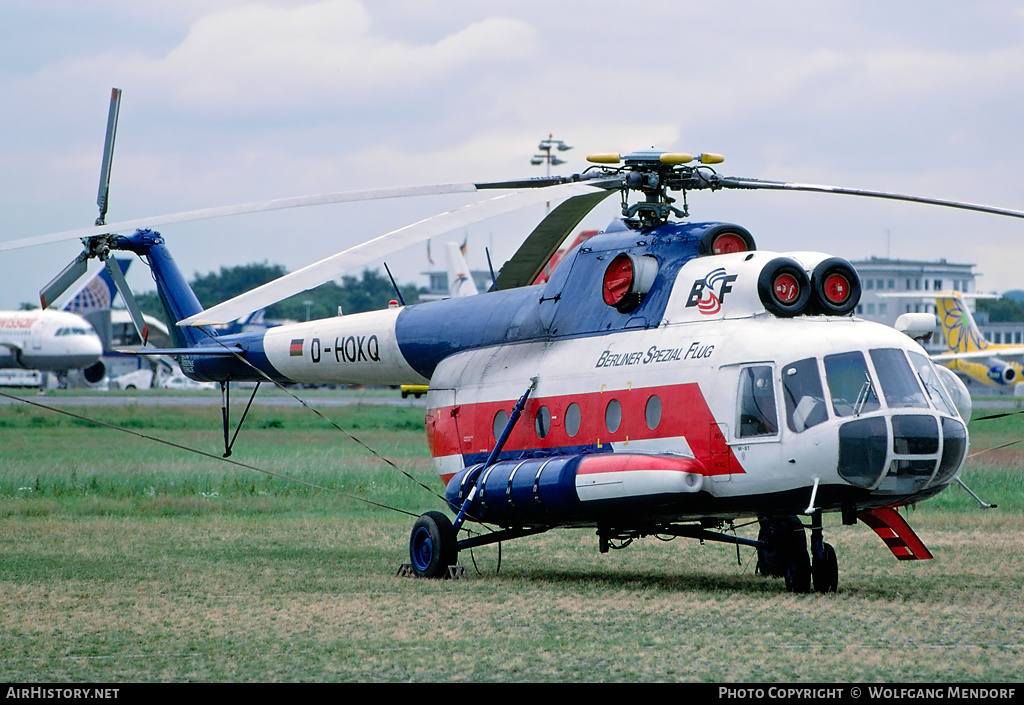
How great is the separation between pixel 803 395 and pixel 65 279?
9846 mm

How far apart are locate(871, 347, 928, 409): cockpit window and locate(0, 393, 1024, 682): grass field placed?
173 centimetres

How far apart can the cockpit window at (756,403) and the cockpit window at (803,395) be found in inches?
5.4

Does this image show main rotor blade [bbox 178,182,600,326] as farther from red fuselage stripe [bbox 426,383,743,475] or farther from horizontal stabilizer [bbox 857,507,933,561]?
horizontal stabilizer [bbox 857,507,933,561]

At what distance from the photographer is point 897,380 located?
11.6 meters

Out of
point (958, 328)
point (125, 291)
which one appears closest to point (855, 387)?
point (125, 291)

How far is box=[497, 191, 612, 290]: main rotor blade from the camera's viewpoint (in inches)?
563

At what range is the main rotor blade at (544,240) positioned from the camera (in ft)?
46.9

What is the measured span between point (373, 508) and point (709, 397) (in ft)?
38.7

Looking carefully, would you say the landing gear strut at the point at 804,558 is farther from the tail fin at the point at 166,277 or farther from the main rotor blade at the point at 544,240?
the tail fin at the point at 166,277

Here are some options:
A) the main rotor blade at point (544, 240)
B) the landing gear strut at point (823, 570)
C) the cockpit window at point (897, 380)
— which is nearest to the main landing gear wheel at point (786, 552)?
the landing gear strut at point (823, 570)

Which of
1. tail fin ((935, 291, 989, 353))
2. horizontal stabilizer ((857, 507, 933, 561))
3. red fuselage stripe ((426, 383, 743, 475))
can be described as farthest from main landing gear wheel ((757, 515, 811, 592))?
tail fin ((935, 291, 989, 353))

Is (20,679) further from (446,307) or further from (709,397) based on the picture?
(446,307)

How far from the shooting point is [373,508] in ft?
75.9
